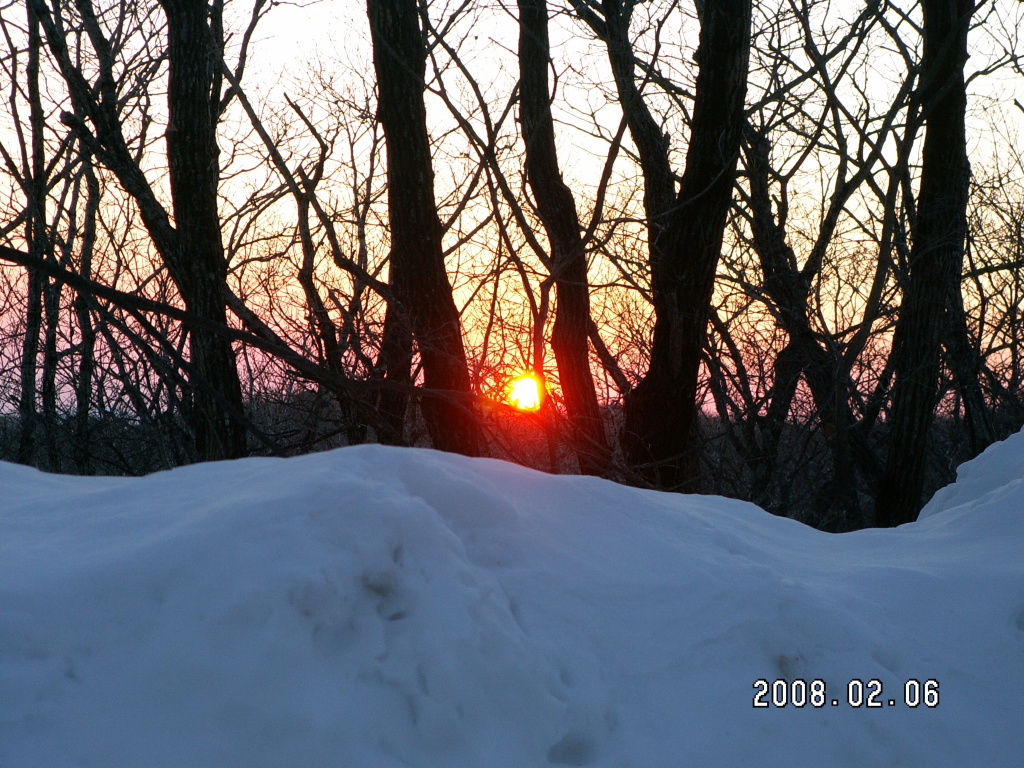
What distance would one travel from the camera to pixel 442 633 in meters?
1.60

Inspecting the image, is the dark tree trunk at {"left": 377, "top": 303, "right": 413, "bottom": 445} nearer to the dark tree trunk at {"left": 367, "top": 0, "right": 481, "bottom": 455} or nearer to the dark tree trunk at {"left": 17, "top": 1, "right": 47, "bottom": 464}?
the dark tree trunk at {"left": 367, "top": 0, "right": 481, "bottom": 455}

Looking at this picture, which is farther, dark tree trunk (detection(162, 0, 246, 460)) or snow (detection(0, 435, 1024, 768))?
dark tree trunk (detection(162, 0, 246, 460))

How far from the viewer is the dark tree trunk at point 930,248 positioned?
6543mm

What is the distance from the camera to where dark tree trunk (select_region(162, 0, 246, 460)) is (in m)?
5.41

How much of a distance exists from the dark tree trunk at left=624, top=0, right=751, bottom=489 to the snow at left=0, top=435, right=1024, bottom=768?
11.8 feet

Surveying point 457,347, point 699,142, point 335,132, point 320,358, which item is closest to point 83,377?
point 320,358

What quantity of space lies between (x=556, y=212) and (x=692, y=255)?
145 centimetres

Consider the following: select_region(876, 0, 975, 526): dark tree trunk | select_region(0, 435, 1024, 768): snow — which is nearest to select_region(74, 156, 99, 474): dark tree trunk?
select_region(0, 435, 1024, 768): snow

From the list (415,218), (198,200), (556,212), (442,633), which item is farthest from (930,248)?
(442,633)

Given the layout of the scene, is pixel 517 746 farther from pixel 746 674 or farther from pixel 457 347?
pixel 457 347

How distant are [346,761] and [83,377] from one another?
283 inches

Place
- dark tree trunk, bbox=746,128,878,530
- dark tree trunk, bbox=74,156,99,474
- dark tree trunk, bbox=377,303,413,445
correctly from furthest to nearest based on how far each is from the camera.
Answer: dark tree trunk, bbox=746,128,878,530 → dark tree trunk, bbox=74,156,99,474 → dark tree trunk, bbox=377,303,413,445
